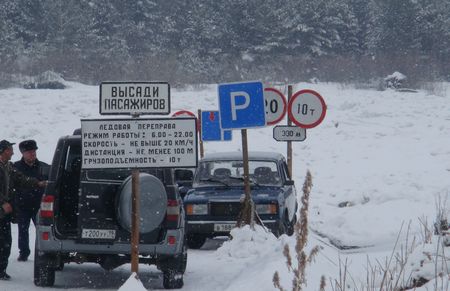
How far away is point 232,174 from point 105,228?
16.6 feet

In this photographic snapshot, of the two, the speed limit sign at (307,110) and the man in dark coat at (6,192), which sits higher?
the speed limit sign at (307,110)

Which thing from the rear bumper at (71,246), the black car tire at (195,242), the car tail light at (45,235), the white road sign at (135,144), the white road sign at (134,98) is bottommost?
the black car tire at (195,242)

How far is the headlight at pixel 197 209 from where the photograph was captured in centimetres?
1324

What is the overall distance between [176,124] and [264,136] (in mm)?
25407

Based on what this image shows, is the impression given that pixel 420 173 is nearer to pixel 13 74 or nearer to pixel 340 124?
pixel 340 124

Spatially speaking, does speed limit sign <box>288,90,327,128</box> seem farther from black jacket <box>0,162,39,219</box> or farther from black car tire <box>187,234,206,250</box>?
black jacket <box>0,162,39,219</box>

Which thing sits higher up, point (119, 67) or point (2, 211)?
point (119, 67)

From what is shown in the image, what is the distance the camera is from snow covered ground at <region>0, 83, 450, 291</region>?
9430 mm

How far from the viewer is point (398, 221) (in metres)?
15.2

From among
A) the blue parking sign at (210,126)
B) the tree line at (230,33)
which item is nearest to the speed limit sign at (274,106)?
the blue parking sign at (210,126)

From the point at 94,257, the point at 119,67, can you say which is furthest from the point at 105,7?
the point at 94,257

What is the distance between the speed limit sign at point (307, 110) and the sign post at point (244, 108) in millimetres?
3229

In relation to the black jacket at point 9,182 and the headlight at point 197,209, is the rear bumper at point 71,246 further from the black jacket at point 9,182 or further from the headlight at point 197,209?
the headlight at point 197,209

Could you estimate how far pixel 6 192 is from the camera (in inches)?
403
